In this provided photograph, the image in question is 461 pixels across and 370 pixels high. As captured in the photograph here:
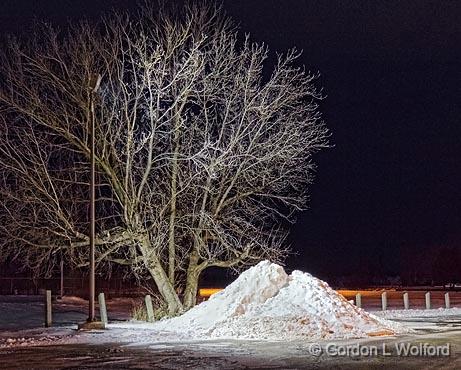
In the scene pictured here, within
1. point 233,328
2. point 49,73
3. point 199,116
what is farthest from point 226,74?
point 233,328

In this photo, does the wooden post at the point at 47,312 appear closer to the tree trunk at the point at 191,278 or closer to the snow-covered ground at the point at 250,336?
the snow-covered ground at the point at 250,336

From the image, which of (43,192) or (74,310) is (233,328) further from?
(74,310)

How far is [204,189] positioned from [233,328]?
8.53 m

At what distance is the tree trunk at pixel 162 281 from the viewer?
28.7 metres

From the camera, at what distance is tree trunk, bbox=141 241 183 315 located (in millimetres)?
28688

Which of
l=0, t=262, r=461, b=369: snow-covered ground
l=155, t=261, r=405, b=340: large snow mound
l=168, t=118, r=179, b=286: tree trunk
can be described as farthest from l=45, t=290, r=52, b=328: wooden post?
l=155, t=261, r=405, b=340: large snow mound

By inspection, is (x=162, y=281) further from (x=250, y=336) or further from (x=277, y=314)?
(x=250, y=336)

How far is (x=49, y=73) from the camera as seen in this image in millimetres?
28672

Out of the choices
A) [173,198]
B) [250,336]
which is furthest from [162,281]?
[250,336]

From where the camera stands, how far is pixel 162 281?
96.1ft

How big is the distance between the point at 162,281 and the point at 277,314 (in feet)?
27.3

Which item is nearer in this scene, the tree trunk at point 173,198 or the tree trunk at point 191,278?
the tree trunk at point 173,198

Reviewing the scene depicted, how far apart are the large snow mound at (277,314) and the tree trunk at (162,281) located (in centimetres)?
365

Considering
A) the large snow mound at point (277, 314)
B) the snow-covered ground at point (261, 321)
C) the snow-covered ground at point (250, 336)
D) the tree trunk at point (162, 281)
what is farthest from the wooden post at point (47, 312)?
the large snow mound at point (277, 314)
